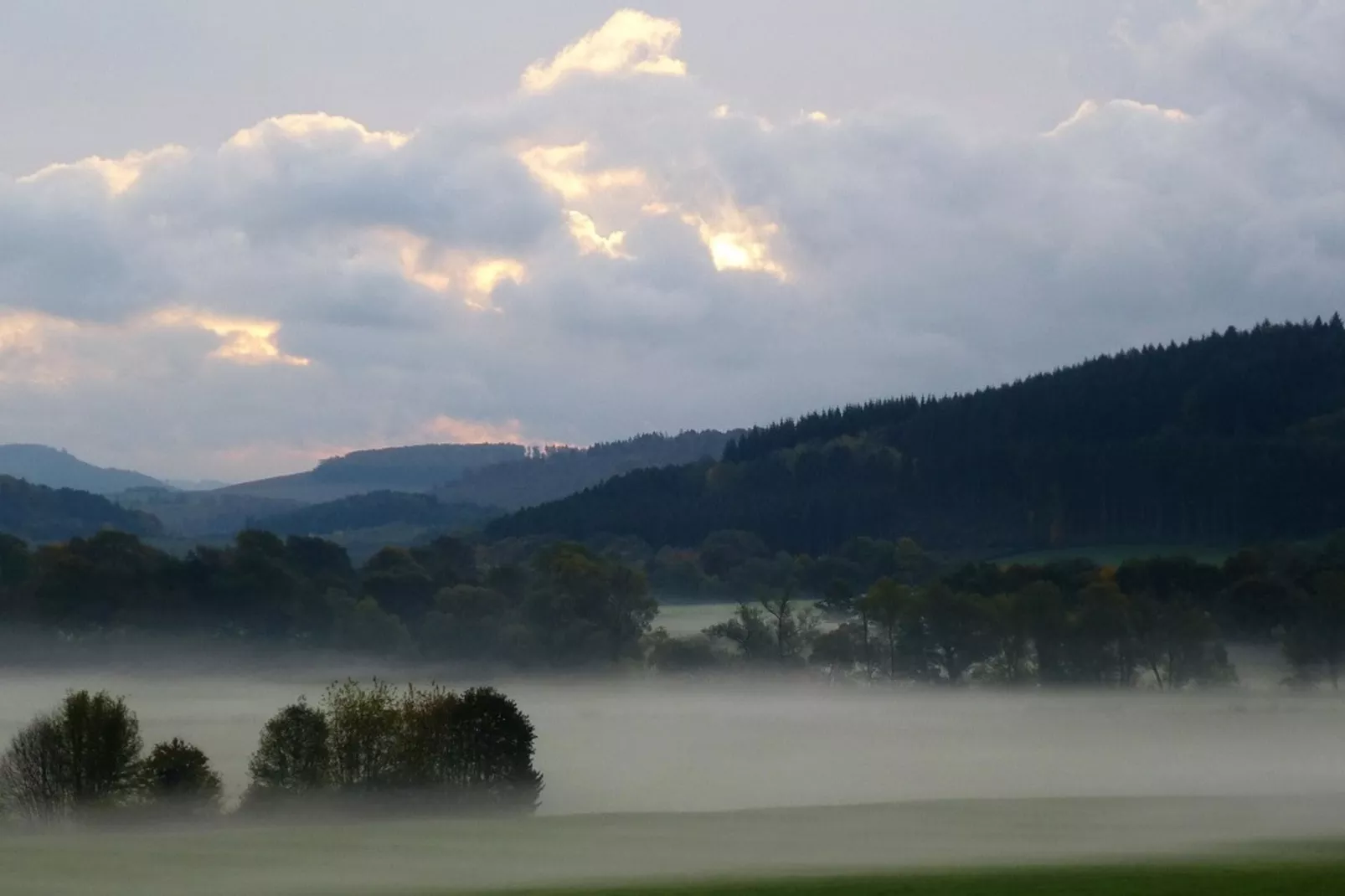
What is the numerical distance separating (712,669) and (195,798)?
69.1 metres

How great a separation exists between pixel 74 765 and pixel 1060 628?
259 feet

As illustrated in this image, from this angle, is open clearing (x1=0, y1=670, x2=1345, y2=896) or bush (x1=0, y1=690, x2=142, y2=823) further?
bush (x1=0, y1=690, x2=142, y2=823)

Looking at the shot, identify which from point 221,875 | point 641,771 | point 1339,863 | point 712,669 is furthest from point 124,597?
point 1339,863

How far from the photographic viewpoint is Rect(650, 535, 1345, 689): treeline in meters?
111

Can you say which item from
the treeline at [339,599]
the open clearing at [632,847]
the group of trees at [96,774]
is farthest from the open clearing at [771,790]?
the treeline at [339,599]

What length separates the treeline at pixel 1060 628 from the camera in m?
111

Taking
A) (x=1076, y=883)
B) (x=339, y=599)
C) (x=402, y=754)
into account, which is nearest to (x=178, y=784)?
(x=402, y=754)

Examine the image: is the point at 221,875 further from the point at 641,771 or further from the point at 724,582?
the point at 724,582

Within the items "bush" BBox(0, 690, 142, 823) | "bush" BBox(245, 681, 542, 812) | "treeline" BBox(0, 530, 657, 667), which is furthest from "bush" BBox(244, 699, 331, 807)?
"treeline" BBox(0, 530, 657, 667)

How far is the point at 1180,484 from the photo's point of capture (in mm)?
174375

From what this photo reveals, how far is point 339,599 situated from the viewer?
143125 mm

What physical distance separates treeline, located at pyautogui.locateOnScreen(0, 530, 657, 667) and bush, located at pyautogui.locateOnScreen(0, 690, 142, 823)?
6827cm

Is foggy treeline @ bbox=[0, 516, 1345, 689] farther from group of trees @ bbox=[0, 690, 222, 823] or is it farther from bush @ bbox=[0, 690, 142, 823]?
bush @ bbox=[0, 690, 142, 823]

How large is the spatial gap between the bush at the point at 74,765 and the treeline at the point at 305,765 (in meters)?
0.04
